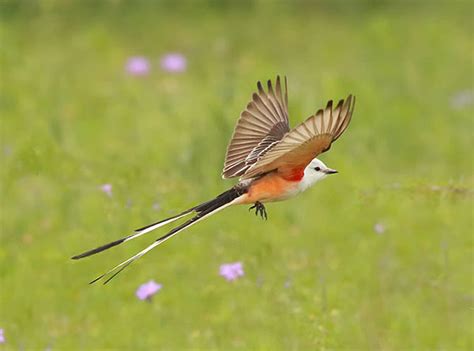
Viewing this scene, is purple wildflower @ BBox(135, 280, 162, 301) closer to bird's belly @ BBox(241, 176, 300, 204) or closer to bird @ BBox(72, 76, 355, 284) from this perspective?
bird @ BBox(72, 76, 355, 284)

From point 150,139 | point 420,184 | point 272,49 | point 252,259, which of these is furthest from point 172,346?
point 272,49

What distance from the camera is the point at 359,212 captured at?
237 inches

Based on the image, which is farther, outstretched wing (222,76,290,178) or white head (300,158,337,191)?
outstretched wing (222,76,290,178)

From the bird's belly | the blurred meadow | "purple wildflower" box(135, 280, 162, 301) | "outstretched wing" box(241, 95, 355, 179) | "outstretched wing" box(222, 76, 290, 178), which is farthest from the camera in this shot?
the blurred meadow

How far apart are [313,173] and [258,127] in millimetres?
476

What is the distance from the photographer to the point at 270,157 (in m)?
3.49

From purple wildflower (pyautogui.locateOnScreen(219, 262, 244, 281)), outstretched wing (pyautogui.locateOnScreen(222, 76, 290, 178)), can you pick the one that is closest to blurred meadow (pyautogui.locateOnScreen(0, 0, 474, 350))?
purple wildflower (pyautogui.locateOnScreen(219, 262, 244, 281))

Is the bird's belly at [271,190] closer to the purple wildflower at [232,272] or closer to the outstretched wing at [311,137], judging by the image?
the outstretched wing at [311,137]

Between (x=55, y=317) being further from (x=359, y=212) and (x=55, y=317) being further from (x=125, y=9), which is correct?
(x=125, y=9)

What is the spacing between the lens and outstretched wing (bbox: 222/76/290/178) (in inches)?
161

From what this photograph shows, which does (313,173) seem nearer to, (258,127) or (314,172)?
(314,172)

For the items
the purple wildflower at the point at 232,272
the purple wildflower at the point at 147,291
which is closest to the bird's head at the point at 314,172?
the purple wildflower at the point at 232,272

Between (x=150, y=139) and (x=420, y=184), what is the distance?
3388 mm

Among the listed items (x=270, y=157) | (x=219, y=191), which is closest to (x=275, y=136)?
(x=270, y=157)
